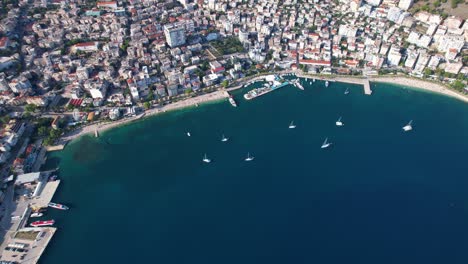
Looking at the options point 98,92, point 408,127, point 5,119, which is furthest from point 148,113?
point 408,127

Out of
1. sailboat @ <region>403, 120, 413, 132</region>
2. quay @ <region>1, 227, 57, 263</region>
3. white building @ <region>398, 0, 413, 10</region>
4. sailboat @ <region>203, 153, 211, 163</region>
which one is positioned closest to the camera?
quay @ <region>1, 227, 57, 263</region>

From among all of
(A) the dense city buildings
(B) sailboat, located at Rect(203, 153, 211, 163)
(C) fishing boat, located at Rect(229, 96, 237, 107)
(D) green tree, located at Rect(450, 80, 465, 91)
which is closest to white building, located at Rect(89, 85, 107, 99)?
(A) the dense city buildings

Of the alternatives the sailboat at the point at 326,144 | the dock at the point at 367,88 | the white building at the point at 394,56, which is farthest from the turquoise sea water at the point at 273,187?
the white building at the point at 394,56

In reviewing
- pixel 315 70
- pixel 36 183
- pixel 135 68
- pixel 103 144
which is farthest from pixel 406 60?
pixel 36 183

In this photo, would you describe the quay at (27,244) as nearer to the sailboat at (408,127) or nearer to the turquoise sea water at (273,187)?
the turquoise sea water at (273,187)

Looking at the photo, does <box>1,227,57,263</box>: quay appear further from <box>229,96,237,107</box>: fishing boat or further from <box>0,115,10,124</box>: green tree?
<box>229,96,237,107</box>: fishing boat

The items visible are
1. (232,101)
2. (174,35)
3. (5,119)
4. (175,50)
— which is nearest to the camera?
(5,119)

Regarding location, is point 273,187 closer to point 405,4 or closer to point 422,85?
point 422,85
